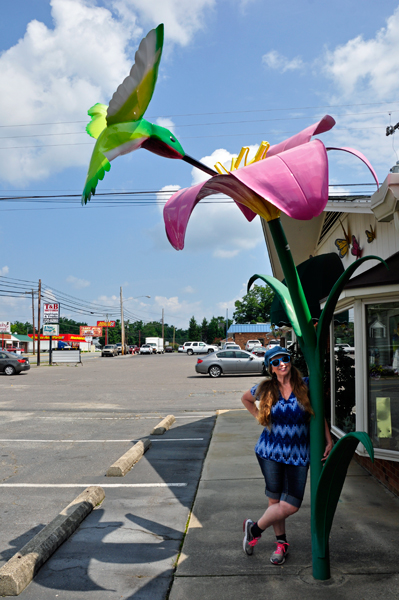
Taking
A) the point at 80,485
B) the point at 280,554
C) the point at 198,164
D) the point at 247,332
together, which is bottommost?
the point at 80,485

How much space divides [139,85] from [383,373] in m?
4.43

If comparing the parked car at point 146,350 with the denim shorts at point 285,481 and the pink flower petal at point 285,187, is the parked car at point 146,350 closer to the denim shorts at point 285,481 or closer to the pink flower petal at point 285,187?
the denim shorts at point 285,481

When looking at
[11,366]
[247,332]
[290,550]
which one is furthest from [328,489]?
[247,332]

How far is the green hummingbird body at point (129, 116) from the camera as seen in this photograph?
265cm

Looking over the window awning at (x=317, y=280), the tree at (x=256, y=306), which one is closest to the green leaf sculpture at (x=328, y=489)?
the window awning at (x=317, y=280)

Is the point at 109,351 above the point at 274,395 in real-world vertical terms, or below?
below

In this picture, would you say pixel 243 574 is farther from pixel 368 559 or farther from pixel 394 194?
pixel 394 194

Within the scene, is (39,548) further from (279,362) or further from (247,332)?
(247,332)

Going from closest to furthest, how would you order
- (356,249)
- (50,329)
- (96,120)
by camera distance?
(96,120)
(356,249)
(50,329)

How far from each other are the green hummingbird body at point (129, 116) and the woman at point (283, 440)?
1.92 m

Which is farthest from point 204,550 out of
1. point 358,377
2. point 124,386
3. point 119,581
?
point 124,386

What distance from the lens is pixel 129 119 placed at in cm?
290

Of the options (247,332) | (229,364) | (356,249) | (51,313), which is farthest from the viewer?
(247,332)

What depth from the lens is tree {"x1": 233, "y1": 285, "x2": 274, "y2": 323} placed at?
79188 millimetres
